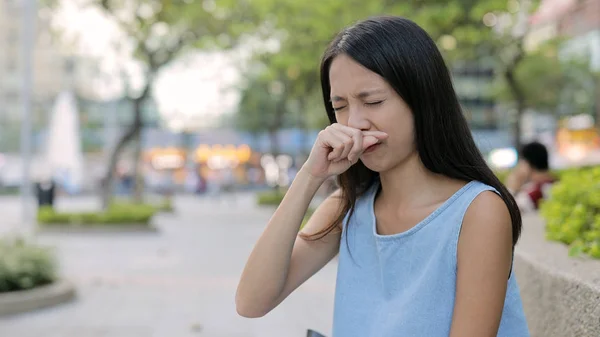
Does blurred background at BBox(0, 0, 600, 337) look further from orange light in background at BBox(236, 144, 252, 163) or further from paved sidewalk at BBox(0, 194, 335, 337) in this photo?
orange light in background at BBox(236, 144, 252, 163)

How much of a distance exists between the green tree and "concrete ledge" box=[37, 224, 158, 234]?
Result: 110 inches

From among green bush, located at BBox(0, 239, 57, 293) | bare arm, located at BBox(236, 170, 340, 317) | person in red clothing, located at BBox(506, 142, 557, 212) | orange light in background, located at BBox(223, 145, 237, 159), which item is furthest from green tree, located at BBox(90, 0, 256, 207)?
orange light in background, located at BBox(223, 145, 237, 159)

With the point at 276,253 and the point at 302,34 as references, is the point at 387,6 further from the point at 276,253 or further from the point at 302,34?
the point at 276,253

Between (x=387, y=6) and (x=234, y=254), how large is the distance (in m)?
5.58

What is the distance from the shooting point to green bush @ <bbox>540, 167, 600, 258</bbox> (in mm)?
2592

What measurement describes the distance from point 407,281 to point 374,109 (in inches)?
15.6

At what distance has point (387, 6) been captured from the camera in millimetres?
13906

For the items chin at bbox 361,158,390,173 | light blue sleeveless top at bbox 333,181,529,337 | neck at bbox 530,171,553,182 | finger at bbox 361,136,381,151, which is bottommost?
neck at bbox 530,171,553,182

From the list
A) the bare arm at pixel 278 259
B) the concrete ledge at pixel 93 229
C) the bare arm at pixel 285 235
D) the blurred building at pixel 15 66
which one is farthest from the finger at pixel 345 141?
the blurred building at pixel 15 66

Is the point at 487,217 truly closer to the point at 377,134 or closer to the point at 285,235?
the point at 377,134

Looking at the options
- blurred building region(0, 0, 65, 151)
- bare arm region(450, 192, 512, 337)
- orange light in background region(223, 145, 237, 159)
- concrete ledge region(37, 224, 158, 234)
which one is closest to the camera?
bare arm region(450, 192, 512, 337)

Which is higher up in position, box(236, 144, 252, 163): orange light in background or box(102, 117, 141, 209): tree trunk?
box(102, 117, 141, 209): tree trunk

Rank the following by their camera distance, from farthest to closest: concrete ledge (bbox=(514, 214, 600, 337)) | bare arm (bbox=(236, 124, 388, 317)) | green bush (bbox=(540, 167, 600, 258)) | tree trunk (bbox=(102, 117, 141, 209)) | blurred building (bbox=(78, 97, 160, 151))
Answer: blurred building (bbox=(78, 97, 160, 151)), tree trunk (bbox=(102, 117, 141, 209)), green bush (bbox=(540, 167, 600, 258)), concrete ledge (bbox=(514, 214, 600, 337)), bare arm (bbox=(236, 124, 388, 317))

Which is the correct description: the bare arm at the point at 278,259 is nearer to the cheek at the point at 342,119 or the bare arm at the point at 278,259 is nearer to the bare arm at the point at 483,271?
the cheek at the point at 342,119
